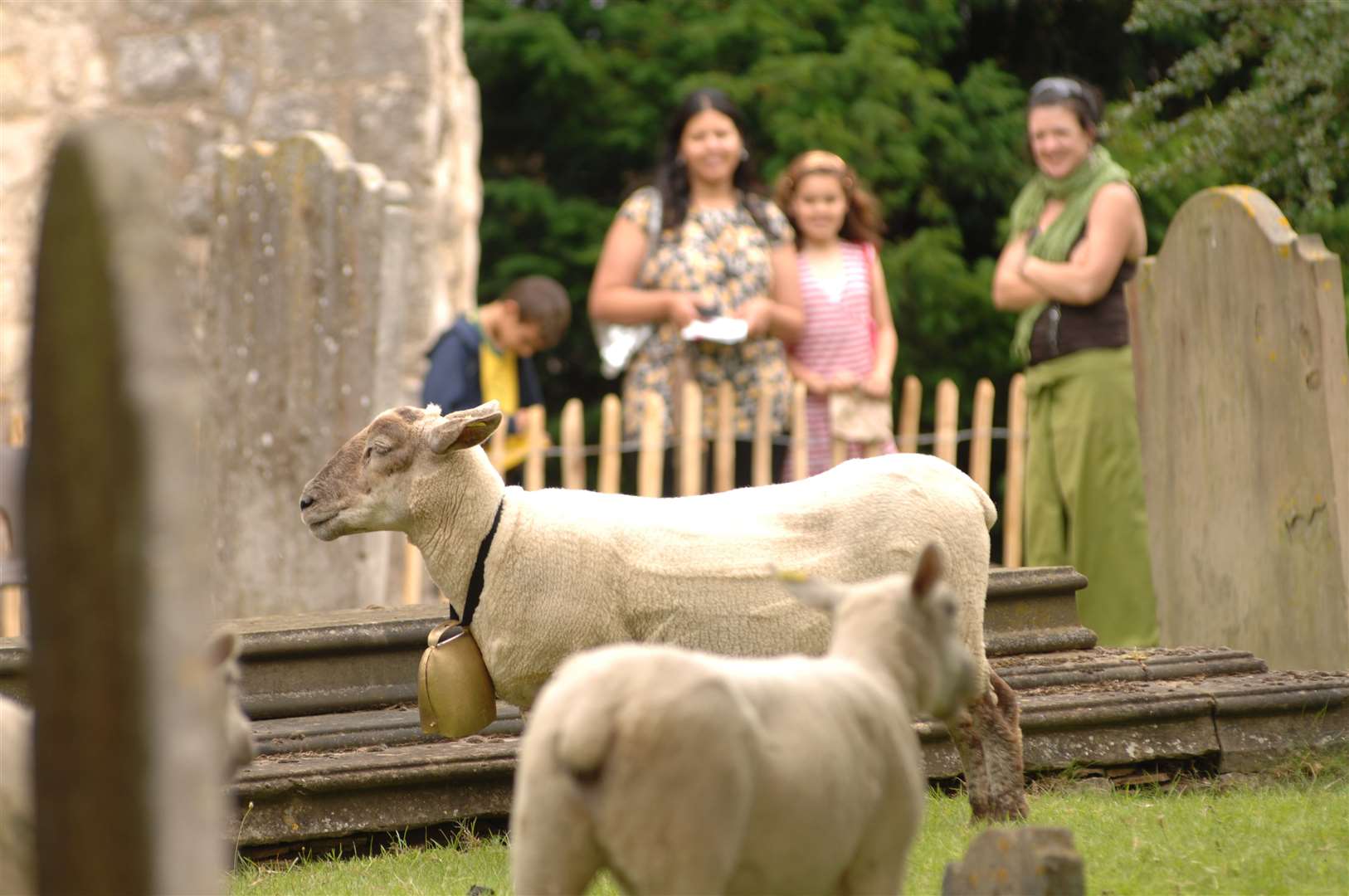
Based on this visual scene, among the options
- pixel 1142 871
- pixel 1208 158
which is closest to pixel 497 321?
pixel 1208 158

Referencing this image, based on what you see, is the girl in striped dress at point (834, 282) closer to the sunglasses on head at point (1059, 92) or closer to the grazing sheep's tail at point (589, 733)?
the sunglasses on head at point (1059, 92)

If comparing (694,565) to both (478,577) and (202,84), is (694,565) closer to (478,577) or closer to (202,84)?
(478,577)

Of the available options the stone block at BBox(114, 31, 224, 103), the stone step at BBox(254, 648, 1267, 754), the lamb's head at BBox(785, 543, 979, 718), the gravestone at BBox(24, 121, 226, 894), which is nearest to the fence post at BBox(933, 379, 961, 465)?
the stone step at BBox(254, 648, 1267, 754)

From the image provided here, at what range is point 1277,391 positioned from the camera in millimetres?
6492

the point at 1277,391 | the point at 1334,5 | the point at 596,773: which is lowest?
Answer: the point at 596,773

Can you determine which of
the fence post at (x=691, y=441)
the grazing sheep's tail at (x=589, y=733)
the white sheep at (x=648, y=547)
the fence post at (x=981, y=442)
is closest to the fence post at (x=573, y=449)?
the fence post at (x=691, y=441)

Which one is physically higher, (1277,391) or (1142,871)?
(1277,391)

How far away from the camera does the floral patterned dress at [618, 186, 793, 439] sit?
7895mm

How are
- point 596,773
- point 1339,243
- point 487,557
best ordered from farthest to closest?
point 1339,243 < point 487,557 < point 596,773

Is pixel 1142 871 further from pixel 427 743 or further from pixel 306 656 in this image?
pixel 306 656

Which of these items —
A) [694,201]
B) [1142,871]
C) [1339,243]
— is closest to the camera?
[1142,871]

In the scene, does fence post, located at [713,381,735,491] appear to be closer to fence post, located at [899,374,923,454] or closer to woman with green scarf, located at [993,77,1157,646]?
woman with green scarf, located at [993,77,1157,646]

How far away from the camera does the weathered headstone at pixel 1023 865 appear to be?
9.91 ft

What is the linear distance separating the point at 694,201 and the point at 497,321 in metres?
1.64
